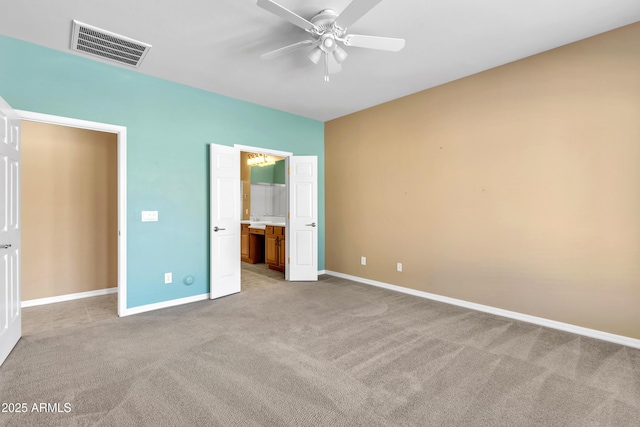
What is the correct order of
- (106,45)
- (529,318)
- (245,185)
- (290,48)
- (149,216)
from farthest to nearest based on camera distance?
(245,185) → (149,216) → (529,318) → (106,45) → (290,48)

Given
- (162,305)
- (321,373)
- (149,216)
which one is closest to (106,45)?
(149,216)

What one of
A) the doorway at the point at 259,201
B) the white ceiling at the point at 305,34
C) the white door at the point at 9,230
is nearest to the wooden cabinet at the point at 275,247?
the doorway at the point at 259,201

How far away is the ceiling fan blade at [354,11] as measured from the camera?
197 cm

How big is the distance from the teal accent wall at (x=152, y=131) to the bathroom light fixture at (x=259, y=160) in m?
2.54

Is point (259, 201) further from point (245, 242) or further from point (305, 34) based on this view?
point (305, 34)

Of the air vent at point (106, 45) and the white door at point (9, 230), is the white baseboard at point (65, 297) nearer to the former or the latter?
the white door at point (9, 230)

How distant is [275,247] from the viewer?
19.2 feet

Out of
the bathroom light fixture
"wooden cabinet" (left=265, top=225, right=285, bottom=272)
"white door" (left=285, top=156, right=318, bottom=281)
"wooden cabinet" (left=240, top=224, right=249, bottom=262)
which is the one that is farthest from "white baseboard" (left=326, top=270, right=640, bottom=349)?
the bathroom light fixture

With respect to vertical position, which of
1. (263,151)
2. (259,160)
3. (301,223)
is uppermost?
(259,160)

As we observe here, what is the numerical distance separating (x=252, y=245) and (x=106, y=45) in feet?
14.7

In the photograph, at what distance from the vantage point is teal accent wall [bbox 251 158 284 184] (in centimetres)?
779

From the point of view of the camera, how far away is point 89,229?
439 cm

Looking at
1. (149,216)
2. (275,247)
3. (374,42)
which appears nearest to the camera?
(374,42)

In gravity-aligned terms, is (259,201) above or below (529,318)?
above
